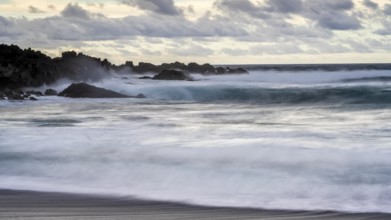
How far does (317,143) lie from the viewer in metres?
9.98

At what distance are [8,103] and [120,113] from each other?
5085 millimetres

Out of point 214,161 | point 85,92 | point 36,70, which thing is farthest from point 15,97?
point 214,161

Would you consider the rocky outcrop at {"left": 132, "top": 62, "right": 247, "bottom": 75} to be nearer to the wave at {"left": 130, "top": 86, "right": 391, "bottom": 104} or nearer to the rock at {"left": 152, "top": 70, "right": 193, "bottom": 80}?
the rock at {"left": 152, "top": 70, "right": 193, "bottom": 80}

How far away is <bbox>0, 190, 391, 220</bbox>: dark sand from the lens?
5633 millimetres

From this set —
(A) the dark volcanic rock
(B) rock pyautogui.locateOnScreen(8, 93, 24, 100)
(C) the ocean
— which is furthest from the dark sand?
(A) the dark volcanic rock

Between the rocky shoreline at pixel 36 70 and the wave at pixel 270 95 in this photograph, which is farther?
the rocky shoreline at pixel 36 70

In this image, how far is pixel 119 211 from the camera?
587cm

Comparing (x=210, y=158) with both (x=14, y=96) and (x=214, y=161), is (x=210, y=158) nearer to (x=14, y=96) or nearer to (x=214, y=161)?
(x=214, y=161)

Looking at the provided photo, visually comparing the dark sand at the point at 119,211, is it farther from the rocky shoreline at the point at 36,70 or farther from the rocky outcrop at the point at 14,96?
the rocky shoreline at the point at 36,70

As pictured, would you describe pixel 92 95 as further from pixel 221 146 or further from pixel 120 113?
pixel 221 146

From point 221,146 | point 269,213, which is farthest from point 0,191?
point 221,146

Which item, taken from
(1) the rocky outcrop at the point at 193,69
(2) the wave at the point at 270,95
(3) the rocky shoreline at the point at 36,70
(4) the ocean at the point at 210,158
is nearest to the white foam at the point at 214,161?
(4) the ocean at the point at 210,158

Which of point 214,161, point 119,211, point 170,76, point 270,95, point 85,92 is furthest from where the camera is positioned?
point 170,76

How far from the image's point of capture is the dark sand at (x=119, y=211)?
563 cm
